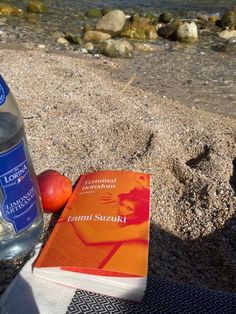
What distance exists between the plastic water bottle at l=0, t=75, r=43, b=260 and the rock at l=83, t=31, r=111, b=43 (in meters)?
5.25

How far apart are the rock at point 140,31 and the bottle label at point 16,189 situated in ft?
19.1

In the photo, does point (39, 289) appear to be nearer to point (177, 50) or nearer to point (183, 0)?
point (177, 50)

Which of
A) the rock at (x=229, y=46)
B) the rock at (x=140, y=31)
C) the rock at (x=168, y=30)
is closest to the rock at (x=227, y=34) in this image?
the rock at (x=229, y=46)

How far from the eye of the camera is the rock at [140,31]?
728 centimetres

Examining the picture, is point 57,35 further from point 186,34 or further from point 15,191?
point 15,191

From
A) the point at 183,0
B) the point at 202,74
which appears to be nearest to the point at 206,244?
the point at 202,74

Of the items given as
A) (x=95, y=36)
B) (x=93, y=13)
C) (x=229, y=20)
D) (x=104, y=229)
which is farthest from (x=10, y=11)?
(x=104, y=229)

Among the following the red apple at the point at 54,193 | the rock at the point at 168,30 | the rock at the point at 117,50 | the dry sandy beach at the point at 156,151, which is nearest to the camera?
the red apple at the point at 54,193

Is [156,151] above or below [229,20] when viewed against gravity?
above

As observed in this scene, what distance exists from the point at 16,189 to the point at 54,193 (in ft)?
1.50

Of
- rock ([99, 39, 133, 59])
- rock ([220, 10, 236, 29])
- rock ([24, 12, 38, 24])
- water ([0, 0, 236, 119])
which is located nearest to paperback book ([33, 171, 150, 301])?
water ([0, 0, 236, 119])

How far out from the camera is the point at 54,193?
216 centimetres

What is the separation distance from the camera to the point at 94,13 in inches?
326

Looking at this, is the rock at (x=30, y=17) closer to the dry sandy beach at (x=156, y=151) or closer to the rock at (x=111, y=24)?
the rock at (x=111, y=24)
